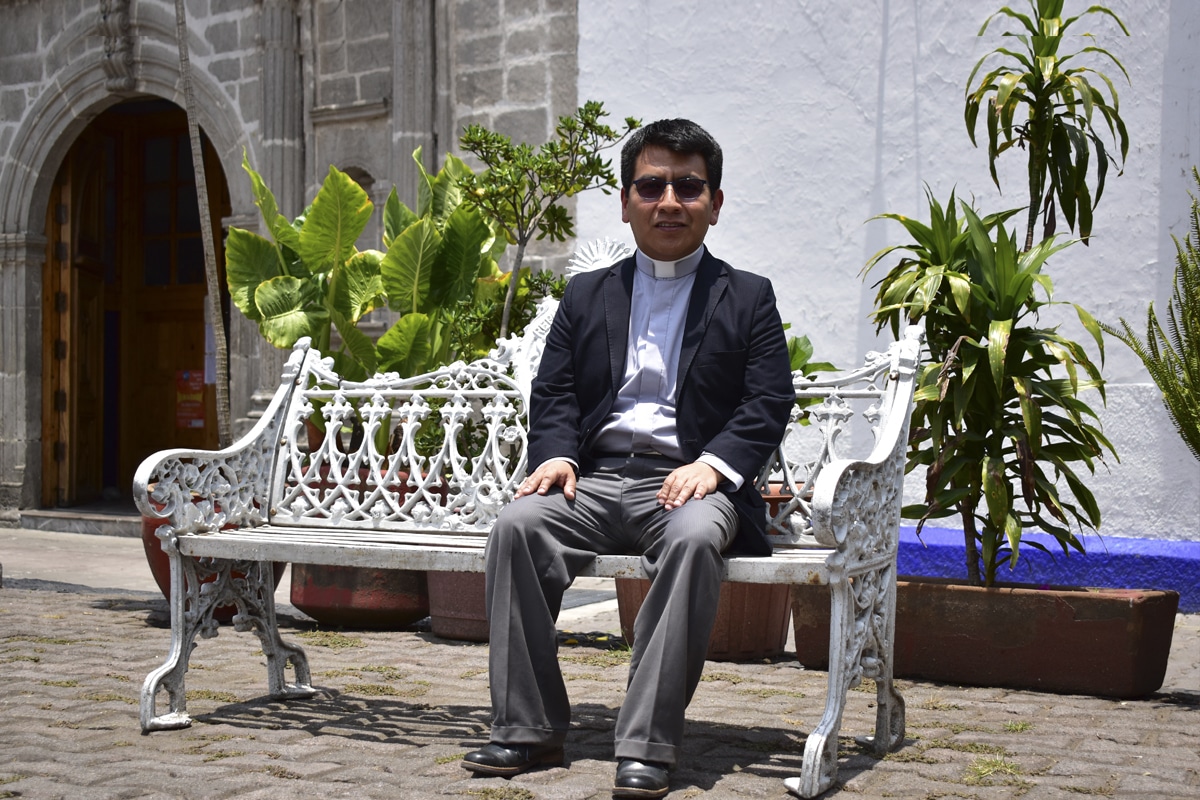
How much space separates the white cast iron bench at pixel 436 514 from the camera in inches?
130

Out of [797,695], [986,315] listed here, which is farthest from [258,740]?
[986,315]

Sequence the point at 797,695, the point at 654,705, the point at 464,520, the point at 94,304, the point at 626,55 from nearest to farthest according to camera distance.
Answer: the point at 654,705, the point at 464,520, the point at 797,695, the point at 626,55, the point at 94,304

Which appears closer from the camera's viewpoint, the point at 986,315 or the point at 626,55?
the point at 986,315

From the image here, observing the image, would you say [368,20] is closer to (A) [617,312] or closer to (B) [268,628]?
(B) [268,628]

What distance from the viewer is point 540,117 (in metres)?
8.73

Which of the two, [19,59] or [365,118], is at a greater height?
[19,59]

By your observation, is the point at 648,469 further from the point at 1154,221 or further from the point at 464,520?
the point at 1154,221

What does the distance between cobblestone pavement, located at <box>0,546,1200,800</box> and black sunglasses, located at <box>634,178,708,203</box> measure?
4.81 feet

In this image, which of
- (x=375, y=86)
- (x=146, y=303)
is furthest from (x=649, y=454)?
(x=146, y=303)

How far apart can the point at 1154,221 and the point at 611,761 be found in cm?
450

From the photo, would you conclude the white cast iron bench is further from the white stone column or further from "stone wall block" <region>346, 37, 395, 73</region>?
the white stone column

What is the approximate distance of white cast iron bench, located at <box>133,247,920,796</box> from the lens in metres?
3.31

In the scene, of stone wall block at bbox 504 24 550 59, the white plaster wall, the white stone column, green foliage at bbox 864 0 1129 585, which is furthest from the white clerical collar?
the white stone column

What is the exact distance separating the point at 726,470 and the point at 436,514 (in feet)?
3.71
